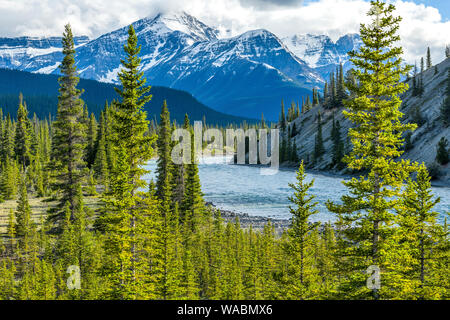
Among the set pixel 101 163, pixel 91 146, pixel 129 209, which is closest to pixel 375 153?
pixel 129 209

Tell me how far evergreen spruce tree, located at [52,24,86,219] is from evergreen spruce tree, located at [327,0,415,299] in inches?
976

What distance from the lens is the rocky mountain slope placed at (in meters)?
80.4

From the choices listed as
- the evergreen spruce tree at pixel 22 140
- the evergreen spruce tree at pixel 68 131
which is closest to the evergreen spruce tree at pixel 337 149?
the evergreen spruce tree at pixel 22 140

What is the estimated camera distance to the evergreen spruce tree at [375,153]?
1543cm

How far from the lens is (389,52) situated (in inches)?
640

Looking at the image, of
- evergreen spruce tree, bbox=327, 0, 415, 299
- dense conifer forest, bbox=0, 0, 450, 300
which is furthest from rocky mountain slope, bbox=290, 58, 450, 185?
evergreen spruce tree, bbox=327, 0, 415, 299

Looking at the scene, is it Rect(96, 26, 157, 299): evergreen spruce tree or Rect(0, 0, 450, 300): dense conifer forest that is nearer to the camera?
Rect(0, 0, 450, 300): dense conifer forest

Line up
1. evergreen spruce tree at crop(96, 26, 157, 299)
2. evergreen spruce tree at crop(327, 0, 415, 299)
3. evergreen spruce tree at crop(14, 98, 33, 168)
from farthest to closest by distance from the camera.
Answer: evergreen spruce tree at crop(14, 98, 33, 168) < evergreen spruce tree at crop(96, 26, 157, 299) < evergreen spruce tree at crop(327, 0, 415, 299)

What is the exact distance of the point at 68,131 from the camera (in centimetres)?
3309

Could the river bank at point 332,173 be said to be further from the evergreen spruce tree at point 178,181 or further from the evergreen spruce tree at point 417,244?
the evergreen spruce tree at point 417,244

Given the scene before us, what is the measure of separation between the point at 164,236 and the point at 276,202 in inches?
1713

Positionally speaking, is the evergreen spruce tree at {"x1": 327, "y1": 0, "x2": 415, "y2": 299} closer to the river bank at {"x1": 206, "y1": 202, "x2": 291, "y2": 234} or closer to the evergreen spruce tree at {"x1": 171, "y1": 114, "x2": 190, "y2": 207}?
the river bank at {"x1": 206, "y1": 202, "x2": 291, "y2": 234}
